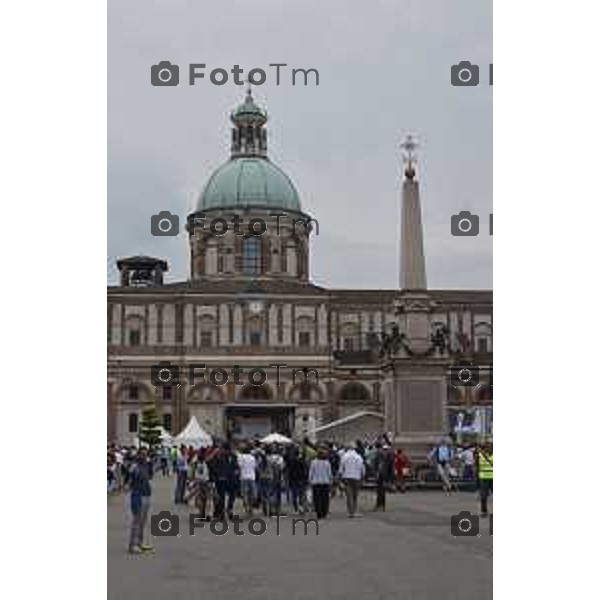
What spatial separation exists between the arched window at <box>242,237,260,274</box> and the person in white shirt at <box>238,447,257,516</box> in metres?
41.7

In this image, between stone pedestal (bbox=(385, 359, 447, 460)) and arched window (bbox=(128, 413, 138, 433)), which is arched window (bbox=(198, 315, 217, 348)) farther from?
stone pedestal (bbox=(385, 359, 447, 460))

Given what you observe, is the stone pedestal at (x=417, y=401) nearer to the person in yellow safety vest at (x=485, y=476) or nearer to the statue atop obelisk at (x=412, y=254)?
the statue atop obelisk at (x=412, y=254)

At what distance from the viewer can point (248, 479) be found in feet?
54.9

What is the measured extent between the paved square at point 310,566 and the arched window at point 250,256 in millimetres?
44461

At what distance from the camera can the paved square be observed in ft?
30.0

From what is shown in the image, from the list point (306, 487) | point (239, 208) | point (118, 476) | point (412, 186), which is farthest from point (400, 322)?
point (239, 208)

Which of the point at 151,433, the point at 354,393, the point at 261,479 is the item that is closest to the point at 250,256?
the point at 354,393

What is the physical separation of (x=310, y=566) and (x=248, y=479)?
641 centimetres

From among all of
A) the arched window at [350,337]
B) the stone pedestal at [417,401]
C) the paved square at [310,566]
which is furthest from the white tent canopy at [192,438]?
the arched window at [350,337]

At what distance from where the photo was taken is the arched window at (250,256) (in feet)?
195

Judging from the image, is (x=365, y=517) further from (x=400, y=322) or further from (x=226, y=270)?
(x=226, y=270)

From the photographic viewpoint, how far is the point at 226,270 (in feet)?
184
